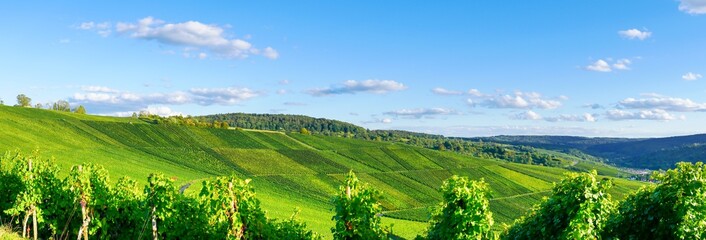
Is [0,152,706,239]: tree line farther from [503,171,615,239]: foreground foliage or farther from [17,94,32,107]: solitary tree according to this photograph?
[17,94,32,107]: solitary tree

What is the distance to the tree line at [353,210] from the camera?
14562 mm

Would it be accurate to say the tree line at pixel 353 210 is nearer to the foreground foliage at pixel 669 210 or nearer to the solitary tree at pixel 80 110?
the foreground foliage at pixel 669 210

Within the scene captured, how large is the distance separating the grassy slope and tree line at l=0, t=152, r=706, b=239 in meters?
29.6

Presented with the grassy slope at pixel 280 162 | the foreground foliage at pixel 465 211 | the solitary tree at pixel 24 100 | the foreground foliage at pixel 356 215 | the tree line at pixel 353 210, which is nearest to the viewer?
the tree line at pixel 353 210

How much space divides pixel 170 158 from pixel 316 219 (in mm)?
32752

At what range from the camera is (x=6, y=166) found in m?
27.4

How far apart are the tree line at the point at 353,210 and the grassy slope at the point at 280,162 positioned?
97.2 ft

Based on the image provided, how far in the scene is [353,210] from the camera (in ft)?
53.5

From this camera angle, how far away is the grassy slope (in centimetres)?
6519

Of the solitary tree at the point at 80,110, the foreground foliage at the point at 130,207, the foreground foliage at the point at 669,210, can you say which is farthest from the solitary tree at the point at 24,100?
the foreground foliage at the point at 669,210

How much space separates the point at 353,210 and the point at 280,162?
2923 inches

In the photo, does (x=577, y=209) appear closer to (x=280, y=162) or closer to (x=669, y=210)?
(x=669, y=210)

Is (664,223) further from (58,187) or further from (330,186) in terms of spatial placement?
(330,186)

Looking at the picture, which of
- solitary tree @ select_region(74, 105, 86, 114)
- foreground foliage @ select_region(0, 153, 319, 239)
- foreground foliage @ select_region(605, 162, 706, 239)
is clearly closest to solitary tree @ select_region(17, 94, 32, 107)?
solitary tree @ select_region(74, 105, 86, 114)
